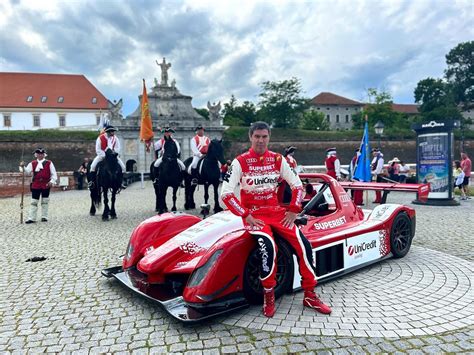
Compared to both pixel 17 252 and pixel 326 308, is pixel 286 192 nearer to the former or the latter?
pixel 326 308

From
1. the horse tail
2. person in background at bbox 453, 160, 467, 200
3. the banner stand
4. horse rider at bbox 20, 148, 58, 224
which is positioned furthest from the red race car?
person in background at bbox 453, 160, 467, 200

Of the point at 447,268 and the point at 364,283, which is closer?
the point at 364,283

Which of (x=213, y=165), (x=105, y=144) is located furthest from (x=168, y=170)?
(x=105, y=144)

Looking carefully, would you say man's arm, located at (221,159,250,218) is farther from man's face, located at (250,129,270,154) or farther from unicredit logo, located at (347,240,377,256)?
unicredit logo, located at (347,240,377,256)

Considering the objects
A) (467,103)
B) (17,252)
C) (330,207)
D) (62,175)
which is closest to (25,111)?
(62,175)

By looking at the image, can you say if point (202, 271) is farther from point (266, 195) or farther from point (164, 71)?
point (164, 71)

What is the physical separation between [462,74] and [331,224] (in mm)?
79318

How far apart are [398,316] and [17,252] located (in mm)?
6666

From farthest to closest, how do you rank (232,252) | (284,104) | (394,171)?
(284,104) < (394,171) < (232,252)

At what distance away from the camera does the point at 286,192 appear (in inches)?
251

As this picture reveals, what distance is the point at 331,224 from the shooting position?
504 cm

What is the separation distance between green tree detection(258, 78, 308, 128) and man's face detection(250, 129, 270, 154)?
58.0 meters

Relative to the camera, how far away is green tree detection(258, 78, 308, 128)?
60.4 meters

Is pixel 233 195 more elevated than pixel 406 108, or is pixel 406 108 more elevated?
pixel 406 108
